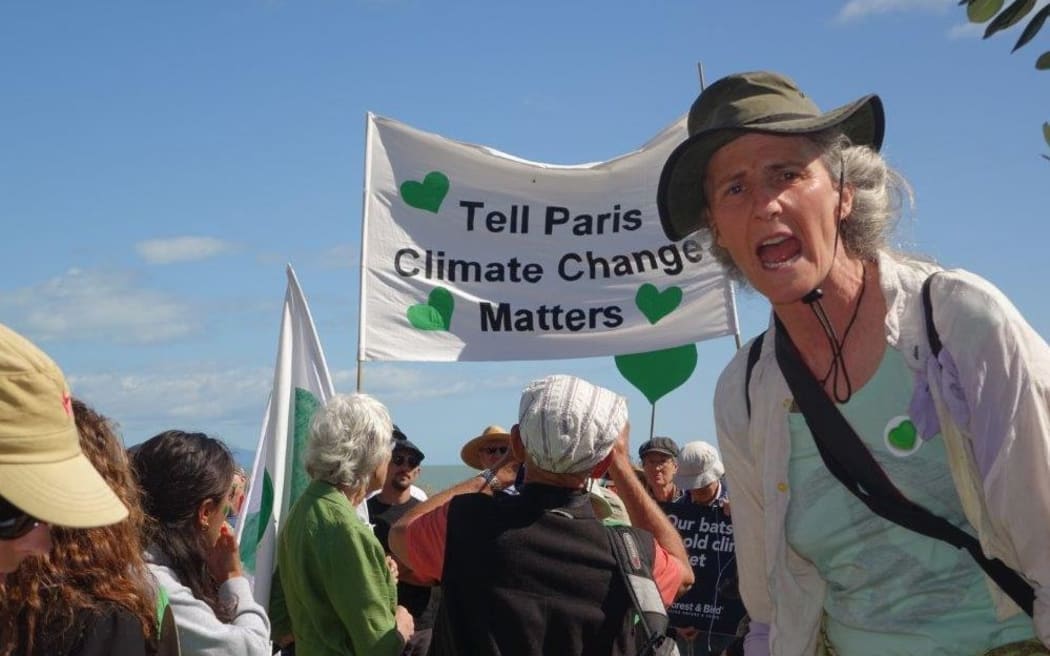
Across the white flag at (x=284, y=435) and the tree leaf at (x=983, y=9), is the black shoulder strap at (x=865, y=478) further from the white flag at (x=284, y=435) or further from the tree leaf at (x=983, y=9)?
the white flag at (x=284, y=435)

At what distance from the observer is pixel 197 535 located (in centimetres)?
422

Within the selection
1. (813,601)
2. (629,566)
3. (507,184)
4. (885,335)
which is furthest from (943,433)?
(507,184)

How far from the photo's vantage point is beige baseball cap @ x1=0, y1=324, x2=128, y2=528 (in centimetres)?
199

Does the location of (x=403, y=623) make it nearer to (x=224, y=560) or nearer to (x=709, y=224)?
(x=224, y=560)

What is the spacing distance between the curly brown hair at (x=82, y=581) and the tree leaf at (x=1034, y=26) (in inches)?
80.6

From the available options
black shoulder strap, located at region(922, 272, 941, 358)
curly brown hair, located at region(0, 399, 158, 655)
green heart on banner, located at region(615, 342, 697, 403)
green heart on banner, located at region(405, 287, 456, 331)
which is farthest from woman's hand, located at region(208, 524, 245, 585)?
green heart on banner, located at region(615, 342, 697, 403)

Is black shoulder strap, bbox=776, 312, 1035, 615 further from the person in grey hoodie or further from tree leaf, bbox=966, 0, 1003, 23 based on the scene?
the person in grey hoodie

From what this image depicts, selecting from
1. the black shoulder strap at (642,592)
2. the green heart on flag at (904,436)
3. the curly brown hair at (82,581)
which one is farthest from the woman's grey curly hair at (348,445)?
the green heart on flag at (904,436)

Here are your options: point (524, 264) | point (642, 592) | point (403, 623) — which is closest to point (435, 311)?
point (524, 264)

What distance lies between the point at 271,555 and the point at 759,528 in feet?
11.7

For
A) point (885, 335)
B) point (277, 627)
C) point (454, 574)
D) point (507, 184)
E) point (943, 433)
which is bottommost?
point (277, 627)

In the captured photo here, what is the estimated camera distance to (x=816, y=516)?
112 inches

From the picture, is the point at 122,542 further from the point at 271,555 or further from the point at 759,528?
the point at 271,555

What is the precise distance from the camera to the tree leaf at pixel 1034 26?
2.08 meters
